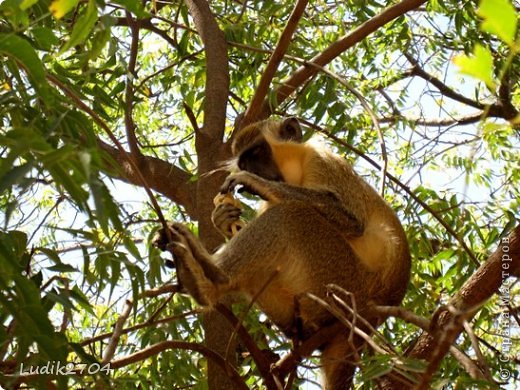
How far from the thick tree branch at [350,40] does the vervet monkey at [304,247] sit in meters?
0.50

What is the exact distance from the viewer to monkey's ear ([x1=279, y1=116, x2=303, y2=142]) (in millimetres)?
6102

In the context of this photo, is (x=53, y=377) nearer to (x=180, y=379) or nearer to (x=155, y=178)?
(x=180, y=379)

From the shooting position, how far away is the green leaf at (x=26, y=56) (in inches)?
104

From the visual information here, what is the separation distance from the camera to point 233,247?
15.9 feet

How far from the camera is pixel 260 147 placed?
590 cm

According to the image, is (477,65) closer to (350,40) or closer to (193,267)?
(193,267)

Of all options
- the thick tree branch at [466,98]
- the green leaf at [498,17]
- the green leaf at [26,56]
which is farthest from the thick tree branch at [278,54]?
the green leaf at [498,17]

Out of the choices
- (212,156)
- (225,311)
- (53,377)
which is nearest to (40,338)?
(53,377)

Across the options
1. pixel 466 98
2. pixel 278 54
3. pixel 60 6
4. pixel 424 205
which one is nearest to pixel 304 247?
pixel 424 205

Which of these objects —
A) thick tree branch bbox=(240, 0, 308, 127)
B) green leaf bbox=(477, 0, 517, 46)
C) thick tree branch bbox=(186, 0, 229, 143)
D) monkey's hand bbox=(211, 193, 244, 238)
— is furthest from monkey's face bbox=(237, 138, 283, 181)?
green leaf bbox=(477, 0, 517, 46)

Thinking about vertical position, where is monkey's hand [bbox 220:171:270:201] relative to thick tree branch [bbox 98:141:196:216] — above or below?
below

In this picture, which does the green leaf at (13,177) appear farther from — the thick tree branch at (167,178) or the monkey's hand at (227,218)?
the thick tree branch at (167,178)

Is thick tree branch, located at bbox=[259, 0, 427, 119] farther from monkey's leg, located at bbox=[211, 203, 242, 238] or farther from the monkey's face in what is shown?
monkey's leg, located at bbox=[211, 203, 242, 238]

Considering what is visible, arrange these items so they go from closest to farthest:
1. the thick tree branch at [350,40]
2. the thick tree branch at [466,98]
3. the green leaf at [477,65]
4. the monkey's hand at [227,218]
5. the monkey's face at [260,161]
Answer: the green leaf at [477,65] → the monkey's hand at [227,218] → the thick tree branch at [350,40] → the monkey's face at [260,161] → the thick tree branch at [466,98]
